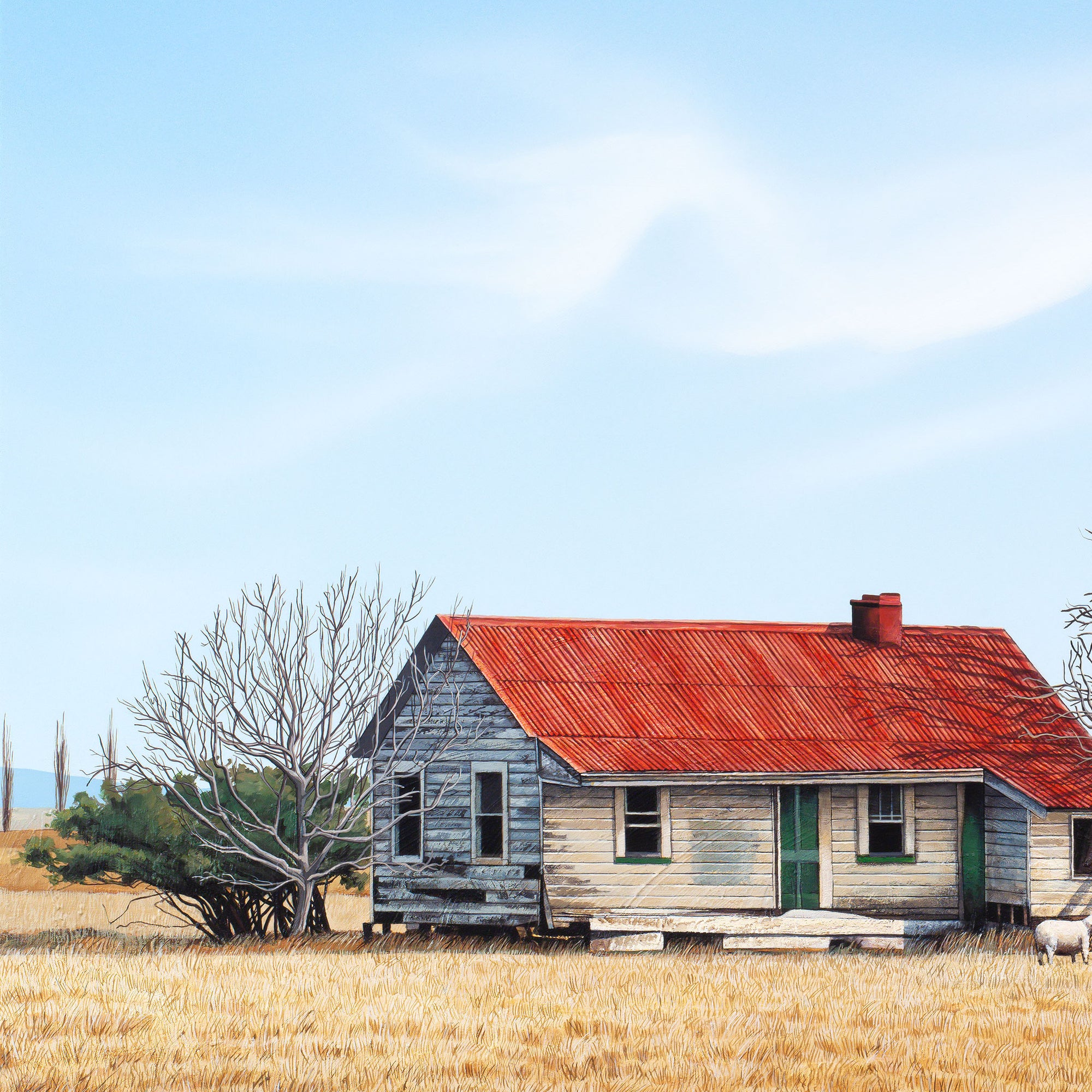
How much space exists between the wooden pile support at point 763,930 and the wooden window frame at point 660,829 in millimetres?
804

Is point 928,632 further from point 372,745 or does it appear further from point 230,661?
point 230,661

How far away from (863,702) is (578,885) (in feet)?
20.4

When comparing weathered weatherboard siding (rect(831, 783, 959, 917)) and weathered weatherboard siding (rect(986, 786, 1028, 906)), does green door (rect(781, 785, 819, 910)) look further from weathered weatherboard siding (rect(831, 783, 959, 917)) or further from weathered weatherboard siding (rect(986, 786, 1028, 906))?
weathered weatherboard siding (rect(986, 786, 1028, 906))

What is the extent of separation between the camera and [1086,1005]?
17922 mm

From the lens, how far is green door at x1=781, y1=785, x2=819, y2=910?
2531 centimetres

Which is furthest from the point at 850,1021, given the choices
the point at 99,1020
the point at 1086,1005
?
the point at 99,1020

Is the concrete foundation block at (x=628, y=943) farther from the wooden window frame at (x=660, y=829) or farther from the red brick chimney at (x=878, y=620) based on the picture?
the red brick chimney at (x=878, y=620)

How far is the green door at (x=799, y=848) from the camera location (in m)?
25.3

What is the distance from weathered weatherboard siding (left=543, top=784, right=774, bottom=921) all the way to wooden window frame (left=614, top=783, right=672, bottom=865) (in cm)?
6

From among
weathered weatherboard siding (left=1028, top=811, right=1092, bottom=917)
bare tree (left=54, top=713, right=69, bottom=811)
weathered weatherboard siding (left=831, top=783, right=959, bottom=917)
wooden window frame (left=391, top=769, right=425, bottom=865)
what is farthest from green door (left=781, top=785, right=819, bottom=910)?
bare tree (left=54, top=713, right=69, bottom=811)

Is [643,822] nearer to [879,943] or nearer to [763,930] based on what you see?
[763,930]

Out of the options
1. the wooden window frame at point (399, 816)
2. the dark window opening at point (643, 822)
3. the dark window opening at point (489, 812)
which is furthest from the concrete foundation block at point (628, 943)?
the wooden window frame at point (399, 816)

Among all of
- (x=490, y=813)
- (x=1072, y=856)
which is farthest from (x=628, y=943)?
(x=1072, y=856)

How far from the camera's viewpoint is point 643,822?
2525 cm
